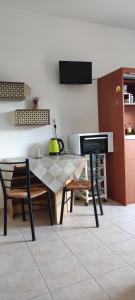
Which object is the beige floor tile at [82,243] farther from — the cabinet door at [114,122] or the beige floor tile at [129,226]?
the cabinet door at [114,122]

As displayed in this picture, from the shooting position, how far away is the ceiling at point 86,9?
3.15m

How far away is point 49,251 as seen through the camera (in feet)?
7.14

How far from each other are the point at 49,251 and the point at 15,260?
313 millimetres

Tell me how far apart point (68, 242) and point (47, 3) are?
300cm

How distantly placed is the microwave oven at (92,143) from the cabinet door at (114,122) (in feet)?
0.37

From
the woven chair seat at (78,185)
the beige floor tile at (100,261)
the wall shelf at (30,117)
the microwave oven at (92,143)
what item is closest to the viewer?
the beige floor tile at (100,261)

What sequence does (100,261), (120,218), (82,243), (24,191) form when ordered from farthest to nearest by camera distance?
(120,218) < (24,191) < (82,243) < (100,261)

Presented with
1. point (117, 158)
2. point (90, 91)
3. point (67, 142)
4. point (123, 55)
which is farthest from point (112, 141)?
point (123, 55)

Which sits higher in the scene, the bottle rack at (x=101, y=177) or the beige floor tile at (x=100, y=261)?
the bottle rack at (x=101, y=177)

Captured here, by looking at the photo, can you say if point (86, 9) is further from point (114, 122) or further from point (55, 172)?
point (55, 172)

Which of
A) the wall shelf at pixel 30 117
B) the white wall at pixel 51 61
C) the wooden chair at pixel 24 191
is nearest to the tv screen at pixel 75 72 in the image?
the white wall at pixel 51 61

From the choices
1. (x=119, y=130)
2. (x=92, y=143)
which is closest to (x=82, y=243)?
(x=92, y=143)

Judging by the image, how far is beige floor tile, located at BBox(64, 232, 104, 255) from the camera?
2184 millimetres

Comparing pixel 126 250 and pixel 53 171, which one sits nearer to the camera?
pixel 126 250
